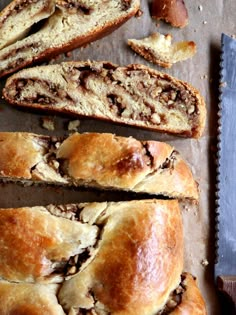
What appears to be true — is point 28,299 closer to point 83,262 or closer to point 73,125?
point 83,262

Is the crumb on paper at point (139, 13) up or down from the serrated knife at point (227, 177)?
up

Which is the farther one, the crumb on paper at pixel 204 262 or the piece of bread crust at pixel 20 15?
the crumb on paper at pixel 204 262

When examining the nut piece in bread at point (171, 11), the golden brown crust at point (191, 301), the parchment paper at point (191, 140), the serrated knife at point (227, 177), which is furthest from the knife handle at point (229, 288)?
the nut piece in bread at point (171, 11)

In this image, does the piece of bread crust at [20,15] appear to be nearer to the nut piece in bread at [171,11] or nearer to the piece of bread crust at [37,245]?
the nut piece in bread at [171,11]

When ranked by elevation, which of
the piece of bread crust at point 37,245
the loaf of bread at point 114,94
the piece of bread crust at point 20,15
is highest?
the piece of bread crust at point 20,15

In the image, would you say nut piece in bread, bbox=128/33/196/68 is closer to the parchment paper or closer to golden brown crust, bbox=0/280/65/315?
the parchment paper

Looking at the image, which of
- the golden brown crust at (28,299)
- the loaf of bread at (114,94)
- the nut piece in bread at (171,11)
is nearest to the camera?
the golden brown crust at (28,299)

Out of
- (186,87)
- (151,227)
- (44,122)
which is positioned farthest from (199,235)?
(44,122)
